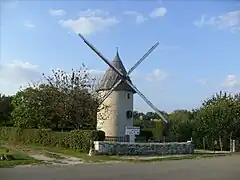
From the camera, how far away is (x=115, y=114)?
44.0m

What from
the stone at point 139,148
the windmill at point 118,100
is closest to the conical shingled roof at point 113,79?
the windmill at point 118,100

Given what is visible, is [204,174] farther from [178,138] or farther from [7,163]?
[178,138]

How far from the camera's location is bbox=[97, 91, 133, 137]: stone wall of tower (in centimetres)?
4388

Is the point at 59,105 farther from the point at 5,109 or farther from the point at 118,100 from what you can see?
the point at 5,109

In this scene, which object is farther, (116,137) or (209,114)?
→ (116,137)

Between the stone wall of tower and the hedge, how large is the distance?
Answer: 686cm

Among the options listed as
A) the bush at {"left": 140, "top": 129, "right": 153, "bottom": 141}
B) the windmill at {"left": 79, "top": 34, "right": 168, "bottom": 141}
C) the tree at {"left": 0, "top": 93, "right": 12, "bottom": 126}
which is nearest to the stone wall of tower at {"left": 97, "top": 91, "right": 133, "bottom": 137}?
the windmill at {"left": 79, "top": 34, "right": 168, "bottom": 141}

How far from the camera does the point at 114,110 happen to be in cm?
4394

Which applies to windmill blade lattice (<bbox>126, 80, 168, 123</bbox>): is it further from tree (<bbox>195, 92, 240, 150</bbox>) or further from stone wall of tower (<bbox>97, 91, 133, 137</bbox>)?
tree (<bbox>195, 92, 240, 150</bbox>)

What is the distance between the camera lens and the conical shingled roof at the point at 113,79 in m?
44.7

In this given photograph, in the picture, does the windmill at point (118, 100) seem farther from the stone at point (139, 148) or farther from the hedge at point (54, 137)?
the stone at point (139, 148)

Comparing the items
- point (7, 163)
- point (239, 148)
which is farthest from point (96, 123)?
point (7, 163)

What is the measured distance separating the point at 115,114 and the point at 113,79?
3822 mm

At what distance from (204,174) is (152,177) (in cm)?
263
